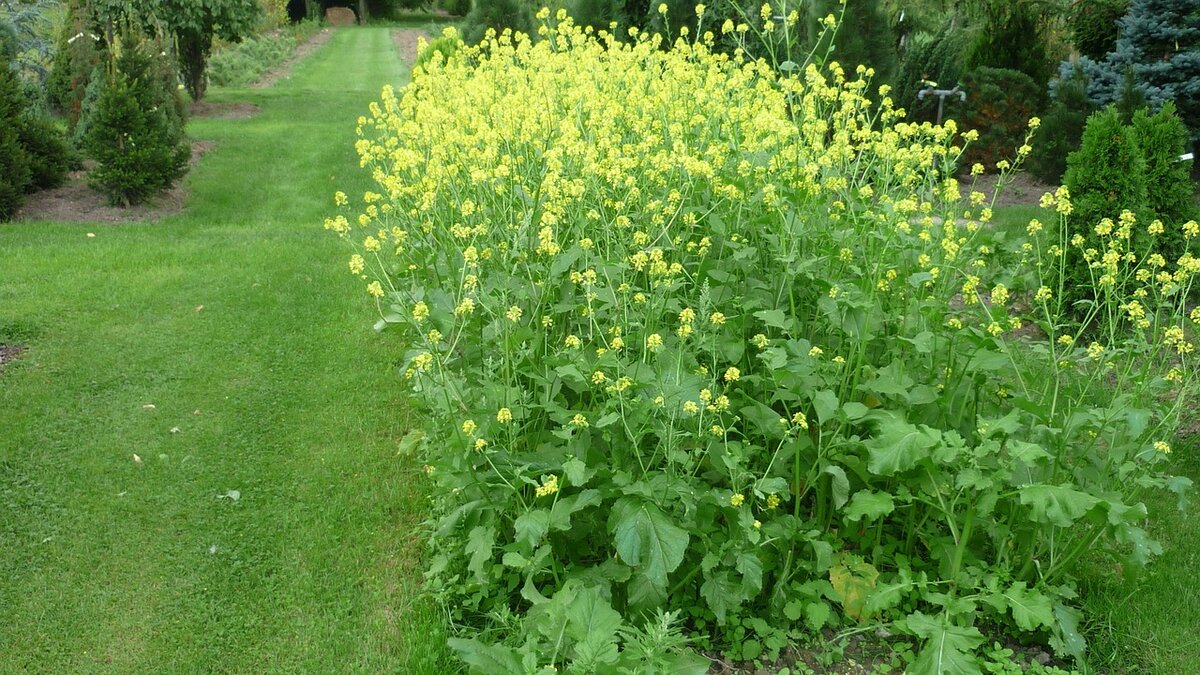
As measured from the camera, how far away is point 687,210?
3.85 m

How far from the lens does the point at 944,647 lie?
2891mm

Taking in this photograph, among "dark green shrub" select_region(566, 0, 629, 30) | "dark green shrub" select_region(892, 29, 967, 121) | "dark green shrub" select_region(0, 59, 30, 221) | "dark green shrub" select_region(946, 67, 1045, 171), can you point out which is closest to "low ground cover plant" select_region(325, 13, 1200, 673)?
"dark green shrub" select_region(946, 67, 1045, 171)

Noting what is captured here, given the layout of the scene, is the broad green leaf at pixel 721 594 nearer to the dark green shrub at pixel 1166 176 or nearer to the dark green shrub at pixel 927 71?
the dark green shrub at pixel 1166 176

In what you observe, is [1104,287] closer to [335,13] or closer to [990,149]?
[990,149]

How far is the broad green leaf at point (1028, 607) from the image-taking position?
9.74ft

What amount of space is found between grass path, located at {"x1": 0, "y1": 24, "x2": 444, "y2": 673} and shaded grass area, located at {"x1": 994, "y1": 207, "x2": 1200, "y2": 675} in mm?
2259

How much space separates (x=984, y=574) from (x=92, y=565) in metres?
3.36

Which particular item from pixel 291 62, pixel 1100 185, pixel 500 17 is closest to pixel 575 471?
pixel 1100 185

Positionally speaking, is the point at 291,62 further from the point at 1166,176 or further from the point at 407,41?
the point at 1166,176

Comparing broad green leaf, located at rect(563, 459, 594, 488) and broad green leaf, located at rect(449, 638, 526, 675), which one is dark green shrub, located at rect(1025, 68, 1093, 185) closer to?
broad green leaf, located at rect(563, 459, 594, 488)

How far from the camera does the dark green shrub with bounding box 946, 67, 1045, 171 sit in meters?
9.03

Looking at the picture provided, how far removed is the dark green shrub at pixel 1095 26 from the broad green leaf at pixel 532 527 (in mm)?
8000

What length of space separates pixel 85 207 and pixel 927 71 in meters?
8.75

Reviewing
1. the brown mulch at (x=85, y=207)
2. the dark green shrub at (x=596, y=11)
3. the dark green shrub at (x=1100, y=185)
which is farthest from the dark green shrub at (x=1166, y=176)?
the brown mulch at (x=85, y=207)
